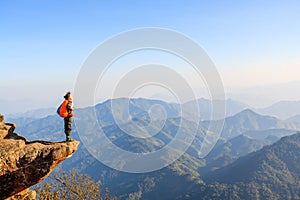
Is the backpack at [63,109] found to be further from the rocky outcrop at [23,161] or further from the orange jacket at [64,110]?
the rocky outcrop at [23,161]

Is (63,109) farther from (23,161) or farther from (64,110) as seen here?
(23,161)

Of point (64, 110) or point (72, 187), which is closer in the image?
point (64, 110)

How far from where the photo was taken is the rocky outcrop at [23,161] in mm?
16062

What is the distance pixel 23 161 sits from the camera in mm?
16594

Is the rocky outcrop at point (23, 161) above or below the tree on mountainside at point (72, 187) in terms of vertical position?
above

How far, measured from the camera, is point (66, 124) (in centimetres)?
2031

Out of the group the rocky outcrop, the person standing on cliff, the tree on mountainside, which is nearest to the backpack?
the person standing on cliff

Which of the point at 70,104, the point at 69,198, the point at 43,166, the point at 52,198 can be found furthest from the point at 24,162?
the point at 69,198

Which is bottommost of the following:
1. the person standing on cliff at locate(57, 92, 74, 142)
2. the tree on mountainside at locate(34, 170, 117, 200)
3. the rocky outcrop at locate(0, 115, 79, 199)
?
the tree on mountainside at locate(34, 170, 117, 200)

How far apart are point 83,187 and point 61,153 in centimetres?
1795

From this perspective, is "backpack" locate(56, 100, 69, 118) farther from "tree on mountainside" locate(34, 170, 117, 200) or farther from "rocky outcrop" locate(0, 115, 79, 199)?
"tree on mountainside" locate(34, 170, 117, 200)

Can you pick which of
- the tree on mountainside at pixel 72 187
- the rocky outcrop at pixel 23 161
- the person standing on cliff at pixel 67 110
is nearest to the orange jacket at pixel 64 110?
the person standing on cliff at pixel 67 110

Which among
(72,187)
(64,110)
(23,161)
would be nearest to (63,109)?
(64,110)

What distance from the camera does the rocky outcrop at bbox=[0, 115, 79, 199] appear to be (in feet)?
52.7
